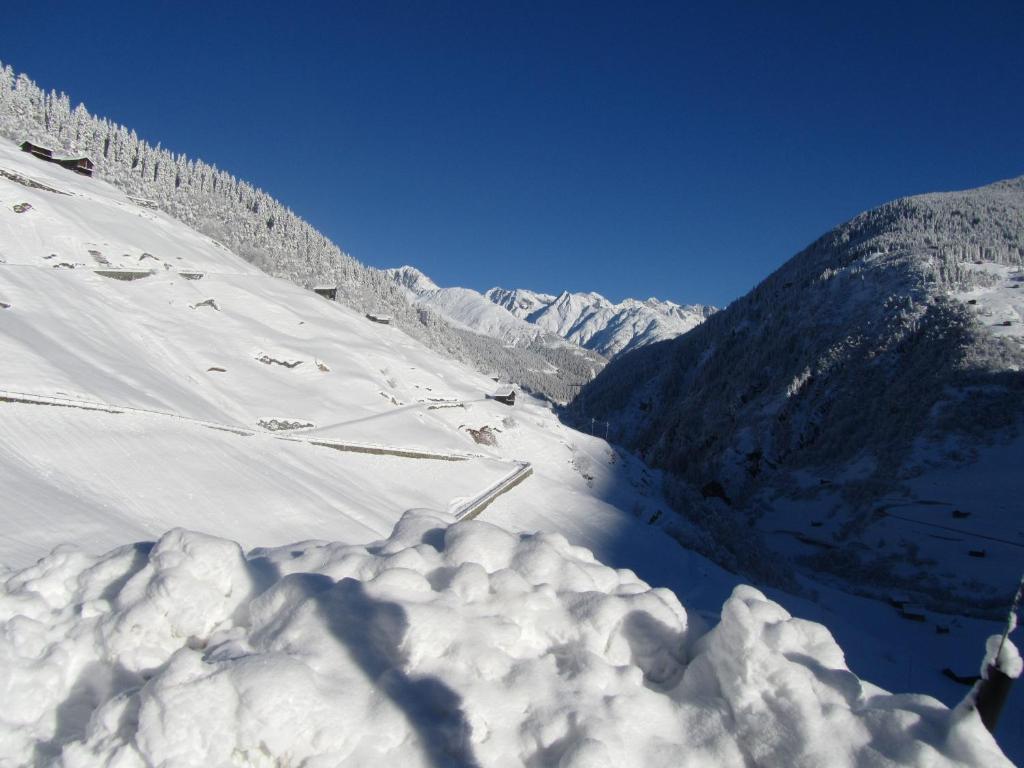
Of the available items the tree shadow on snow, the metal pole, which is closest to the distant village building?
the tree shadow on snow

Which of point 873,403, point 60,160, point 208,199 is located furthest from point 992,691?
point 208,199

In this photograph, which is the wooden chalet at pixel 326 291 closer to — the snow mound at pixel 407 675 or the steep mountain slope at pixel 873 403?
the steep mountain slope at pixel 873 403

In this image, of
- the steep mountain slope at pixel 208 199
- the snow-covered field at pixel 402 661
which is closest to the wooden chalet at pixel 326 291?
the steep mountain slope at pixel 208 199

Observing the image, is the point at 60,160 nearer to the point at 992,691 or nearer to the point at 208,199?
the point at 208,199

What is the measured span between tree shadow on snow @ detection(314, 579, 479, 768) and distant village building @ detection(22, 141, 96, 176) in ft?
325

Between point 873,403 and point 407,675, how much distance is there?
4176 inches

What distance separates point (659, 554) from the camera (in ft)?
110

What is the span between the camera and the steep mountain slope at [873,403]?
5872cm

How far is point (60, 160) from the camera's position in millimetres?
77750

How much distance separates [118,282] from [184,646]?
5076 centimetres

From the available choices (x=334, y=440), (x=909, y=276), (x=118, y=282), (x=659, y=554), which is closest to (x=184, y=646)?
(x=334, y=440)

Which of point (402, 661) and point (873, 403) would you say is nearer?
point (402, 661)

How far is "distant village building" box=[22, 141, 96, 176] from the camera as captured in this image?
74.8 m

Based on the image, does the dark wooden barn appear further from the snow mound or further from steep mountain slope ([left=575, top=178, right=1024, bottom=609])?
the snow mound
